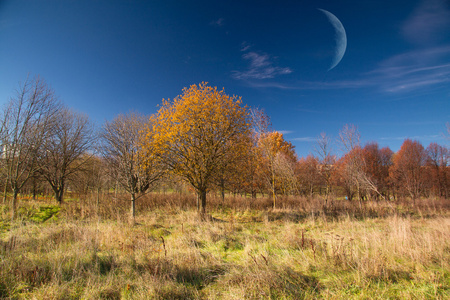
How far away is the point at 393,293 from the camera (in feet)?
9.86

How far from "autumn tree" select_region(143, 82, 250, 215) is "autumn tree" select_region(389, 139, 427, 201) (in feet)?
85.6

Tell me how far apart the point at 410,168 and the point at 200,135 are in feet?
103

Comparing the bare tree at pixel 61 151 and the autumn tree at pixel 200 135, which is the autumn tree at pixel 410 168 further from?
the bare tree at pixel 61 151

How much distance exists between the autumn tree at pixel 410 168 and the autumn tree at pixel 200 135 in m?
26.1

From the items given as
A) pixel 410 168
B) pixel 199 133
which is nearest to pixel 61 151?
pixel 199 133

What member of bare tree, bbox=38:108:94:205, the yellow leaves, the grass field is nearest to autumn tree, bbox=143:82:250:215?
the yellow leaves

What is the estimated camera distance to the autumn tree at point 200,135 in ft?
33.3

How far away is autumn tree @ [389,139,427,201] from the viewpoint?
A: 24.3 meters

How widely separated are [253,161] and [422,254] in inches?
310

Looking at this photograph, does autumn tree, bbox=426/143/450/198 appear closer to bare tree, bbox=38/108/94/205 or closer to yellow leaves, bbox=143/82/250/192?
yellow leaves, bbox=143/82/250/192

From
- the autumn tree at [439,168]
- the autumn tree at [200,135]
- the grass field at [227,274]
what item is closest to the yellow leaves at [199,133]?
the autumn tree at [200,135]

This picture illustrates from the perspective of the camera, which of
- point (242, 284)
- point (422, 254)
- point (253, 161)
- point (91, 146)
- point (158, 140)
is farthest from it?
point (91, 146)

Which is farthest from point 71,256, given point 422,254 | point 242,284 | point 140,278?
point 422,254

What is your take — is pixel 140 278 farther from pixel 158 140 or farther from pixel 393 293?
pixel 158 140
